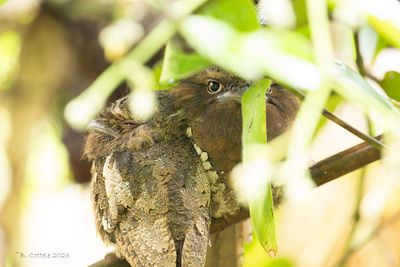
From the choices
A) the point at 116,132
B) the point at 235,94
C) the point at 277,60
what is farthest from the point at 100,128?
the point at 277,60

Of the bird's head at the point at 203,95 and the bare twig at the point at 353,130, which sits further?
the bird's head at the point at 203,95

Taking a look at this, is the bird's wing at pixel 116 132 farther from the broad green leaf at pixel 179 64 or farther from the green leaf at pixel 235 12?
the green leaf at pixel 235 12

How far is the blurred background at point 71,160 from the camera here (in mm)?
2877

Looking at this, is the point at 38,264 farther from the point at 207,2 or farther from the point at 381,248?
the point at 381,248

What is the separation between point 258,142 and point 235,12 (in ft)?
0.94

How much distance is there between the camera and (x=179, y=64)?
5.82ft

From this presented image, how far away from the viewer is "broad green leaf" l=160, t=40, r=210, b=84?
5.64 feet

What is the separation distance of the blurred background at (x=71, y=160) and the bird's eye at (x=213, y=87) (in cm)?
46

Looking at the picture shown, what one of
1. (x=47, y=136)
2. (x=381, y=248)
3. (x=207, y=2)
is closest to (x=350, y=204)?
(x=381, y=248)

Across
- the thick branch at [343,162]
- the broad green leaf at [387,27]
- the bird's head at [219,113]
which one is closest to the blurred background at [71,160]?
the bird's head at [219,113]

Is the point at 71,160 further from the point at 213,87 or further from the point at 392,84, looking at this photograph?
the point at 392,84

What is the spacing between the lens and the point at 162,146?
224 centimetres

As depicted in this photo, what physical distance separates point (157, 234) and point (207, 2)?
669 millimetres

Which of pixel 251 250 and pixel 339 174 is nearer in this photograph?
pixel 339 174
